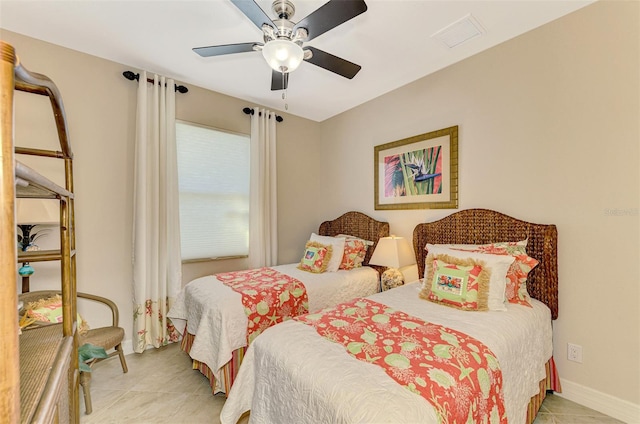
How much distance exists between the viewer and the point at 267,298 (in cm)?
221

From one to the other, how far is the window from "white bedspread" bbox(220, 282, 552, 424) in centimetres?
205

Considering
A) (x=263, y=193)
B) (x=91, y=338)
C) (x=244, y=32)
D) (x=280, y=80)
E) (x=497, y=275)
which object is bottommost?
(x=91, y=338)

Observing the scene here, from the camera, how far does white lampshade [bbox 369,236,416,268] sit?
107 inches

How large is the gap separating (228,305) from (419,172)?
2.24 m

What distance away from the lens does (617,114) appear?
1.83 m

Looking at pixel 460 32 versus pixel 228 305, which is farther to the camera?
pixel 460 32

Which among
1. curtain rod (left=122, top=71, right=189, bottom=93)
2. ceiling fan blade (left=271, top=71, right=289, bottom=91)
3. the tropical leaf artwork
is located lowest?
the tropical leaf artwork

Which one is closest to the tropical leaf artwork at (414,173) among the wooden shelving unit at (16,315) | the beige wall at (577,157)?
the beige wall at (577,157)

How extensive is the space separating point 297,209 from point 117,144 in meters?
2.25

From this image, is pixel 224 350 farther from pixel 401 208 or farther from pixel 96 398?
pixel 401 208

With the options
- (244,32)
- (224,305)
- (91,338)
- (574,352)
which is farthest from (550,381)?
(244,32)

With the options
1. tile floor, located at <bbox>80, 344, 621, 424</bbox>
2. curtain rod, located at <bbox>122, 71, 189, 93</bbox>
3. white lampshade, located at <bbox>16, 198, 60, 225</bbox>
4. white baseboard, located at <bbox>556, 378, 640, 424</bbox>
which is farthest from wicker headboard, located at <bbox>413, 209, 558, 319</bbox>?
white lampshade, located at <bbox>16, 198, 60, 225</bbox>

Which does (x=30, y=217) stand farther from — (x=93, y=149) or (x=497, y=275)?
(x=497, y=275)

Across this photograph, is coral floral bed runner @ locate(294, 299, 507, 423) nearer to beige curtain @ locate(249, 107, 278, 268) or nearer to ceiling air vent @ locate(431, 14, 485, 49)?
beige curtain @ locate(249, 107, 278, 268)
